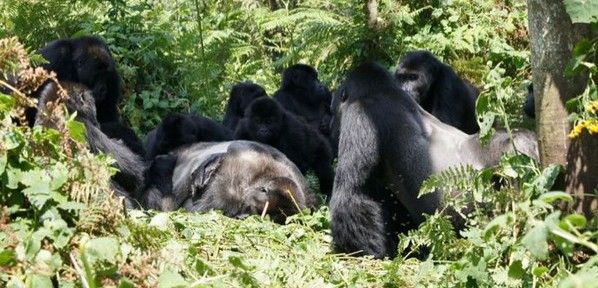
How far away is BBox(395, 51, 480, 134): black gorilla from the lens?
7648 mm

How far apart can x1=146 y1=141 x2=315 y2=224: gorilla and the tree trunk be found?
2.59 meters

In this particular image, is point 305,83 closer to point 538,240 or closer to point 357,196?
point 357,196

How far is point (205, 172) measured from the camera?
273 inches

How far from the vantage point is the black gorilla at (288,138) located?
8414mm

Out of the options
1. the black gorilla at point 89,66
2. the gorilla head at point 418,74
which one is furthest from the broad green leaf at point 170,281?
the gorilla head at point 418,74

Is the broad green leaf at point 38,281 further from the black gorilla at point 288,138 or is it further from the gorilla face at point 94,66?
the black gorilla at point 288,138

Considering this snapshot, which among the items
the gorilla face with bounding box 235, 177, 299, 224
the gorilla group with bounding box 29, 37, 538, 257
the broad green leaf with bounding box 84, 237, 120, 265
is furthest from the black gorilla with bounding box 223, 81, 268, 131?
the broad green leaf with bounding box 84, 237, 120, 265

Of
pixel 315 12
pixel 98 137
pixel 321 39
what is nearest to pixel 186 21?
pixel 315 12

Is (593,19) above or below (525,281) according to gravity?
above

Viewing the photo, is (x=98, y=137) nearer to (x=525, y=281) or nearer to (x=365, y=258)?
(x=365, y=258)

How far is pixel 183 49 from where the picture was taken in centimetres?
1031

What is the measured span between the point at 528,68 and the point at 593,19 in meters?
6.18

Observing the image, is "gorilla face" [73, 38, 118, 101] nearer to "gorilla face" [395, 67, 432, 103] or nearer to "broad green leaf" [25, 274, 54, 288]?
"gorilla face" [395, 67, 432, 103]

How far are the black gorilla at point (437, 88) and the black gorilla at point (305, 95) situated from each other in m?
2.43
